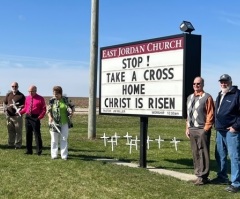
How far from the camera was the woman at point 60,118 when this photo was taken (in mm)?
10883

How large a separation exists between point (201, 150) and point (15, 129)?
6953mm

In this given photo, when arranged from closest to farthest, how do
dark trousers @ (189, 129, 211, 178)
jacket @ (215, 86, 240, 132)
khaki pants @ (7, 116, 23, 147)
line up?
jacket @ (215, 86, 240, 132)
dark trousers @ (189, 129, 211, 178)
khaki pants @ (7, 116, 23, 147)

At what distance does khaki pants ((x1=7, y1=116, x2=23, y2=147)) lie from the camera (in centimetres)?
1355

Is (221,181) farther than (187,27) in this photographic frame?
No

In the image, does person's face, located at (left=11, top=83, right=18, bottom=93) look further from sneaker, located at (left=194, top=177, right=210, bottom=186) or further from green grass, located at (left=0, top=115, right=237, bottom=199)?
sneaker, located at (left=194, top=177, right=210, bottom=186)

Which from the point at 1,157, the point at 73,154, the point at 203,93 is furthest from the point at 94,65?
the point at 203,93

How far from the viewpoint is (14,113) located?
44.0 ft

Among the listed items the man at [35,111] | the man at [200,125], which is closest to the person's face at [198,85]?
the man at [200,125]

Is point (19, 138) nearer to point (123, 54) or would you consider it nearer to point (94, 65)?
point (123, 54)

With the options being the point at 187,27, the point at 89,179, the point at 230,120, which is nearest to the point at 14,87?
the point at 89,179

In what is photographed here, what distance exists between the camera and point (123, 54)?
1123 centimetres

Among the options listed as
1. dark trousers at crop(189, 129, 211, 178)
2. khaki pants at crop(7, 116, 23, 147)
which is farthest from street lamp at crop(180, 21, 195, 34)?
khaki pants at crop(7, 116, 23, 147)

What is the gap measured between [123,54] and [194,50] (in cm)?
227

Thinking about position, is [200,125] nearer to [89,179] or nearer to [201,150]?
[201,150]
